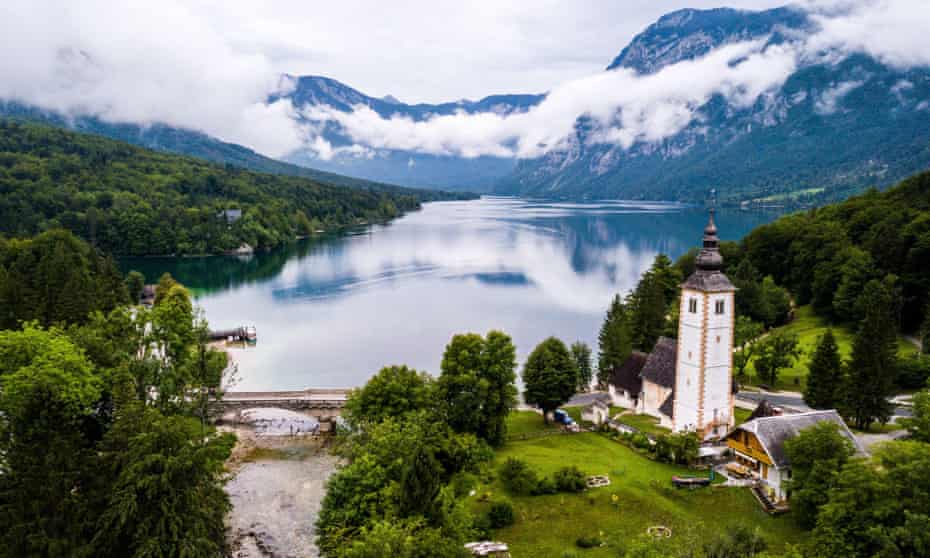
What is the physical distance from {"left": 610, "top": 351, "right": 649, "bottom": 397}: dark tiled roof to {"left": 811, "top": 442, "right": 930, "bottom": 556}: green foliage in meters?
19.8

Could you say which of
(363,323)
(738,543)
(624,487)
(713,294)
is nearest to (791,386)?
(713,294)

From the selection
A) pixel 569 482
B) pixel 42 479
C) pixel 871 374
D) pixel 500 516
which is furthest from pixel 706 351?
pixel 42 479

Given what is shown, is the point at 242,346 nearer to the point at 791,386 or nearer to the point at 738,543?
the point at 791,386

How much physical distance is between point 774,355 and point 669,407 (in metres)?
14.4

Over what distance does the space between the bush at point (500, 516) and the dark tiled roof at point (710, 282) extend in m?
15.9

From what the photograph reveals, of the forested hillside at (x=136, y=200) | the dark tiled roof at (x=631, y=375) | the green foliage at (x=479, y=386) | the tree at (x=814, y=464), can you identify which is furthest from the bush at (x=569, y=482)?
the forested hillside at (x=136, y=200)

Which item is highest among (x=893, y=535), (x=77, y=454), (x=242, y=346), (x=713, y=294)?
(x=713, y=294)

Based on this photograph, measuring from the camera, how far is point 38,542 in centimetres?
1912

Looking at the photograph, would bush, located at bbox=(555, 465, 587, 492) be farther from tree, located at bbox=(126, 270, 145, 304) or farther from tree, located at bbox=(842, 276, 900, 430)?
tree, located at bbox=(126, 270, 145, 304)

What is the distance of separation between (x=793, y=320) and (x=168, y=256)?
11012 centimetres

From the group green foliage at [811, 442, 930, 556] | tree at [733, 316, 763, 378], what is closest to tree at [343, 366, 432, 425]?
green foliage at [811, 442, 930, 556]

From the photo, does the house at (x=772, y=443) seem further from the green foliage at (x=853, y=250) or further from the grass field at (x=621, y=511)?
the green foliage at (x=853, y=250)

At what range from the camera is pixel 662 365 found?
40.4 meters

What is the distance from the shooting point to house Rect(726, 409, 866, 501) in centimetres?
2838
